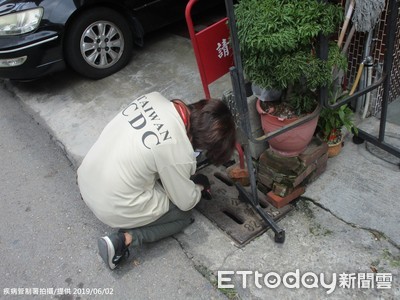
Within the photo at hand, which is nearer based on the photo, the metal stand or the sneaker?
the metal stand

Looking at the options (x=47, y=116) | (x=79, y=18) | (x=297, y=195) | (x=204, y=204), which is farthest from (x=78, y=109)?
(x=297, y=195)

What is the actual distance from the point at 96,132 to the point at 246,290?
2168 mm

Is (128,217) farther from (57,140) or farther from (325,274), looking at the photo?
(57,140)

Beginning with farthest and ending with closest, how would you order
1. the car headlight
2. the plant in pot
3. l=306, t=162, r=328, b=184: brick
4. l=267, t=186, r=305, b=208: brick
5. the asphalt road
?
the car headlight < l=306, t=162, r=328, b=184: brick < l=267, t=186, r=305, b=208: brick < the asphalt road < the plant in pot

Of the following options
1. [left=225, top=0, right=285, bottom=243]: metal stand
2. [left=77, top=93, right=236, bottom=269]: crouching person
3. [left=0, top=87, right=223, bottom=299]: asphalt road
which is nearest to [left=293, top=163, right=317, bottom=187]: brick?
[left=225, top=0, right=285, bottom=243]: metal stand

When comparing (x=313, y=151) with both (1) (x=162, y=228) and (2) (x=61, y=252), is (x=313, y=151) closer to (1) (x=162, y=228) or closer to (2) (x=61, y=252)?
(1) (x=162, y=228)

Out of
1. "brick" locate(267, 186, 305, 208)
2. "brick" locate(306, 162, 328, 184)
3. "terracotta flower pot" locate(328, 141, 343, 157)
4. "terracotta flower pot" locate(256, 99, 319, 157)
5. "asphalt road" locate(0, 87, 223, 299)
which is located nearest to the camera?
"asphalt road" locate(0, 87, 223, 299)

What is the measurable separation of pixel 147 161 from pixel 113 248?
1.86 feet

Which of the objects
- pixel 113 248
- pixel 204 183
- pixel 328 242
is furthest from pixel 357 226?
pixel 113 248

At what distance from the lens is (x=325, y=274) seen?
2.25 m

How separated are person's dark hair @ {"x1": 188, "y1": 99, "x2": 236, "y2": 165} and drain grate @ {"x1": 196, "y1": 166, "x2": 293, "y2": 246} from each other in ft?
1.75

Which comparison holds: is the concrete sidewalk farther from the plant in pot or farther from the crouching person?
the plant in pot

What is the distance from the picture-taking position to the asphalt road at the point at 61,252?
2.38 metres

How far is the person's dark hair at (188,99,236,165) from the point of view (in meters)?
2.28
